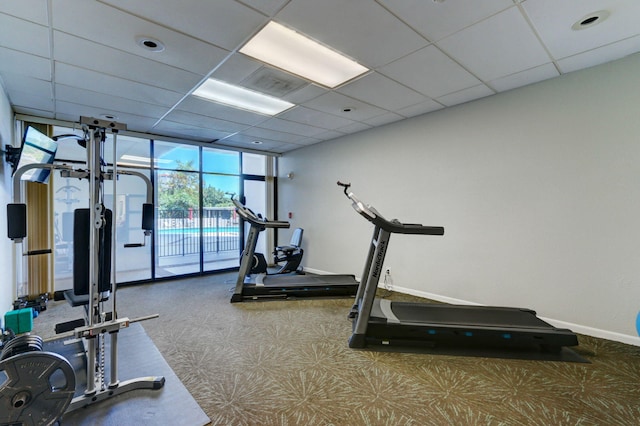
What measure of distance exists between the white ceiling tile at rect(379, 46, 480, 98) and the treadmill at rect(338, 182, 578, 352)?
58.3 inches

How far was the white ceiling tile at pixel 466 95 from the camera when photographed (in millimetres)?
3495

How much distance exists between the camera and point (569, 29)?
2348mm

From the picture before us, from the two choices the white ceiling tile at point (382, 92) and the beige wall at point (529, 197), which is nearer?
the beige wall at point (529, 197)

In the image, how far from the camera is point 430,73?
121 inches

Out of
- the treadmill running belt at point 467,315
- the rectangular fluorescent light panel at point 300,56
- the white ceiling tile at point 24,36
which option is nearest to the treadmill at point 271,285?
the treadmill running belt at point 467,315

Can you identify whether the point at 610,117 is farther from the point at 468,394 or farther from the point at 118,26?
the point at 118,26

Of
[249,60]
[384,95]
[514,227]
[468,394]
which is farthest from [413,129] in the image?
[468,394]

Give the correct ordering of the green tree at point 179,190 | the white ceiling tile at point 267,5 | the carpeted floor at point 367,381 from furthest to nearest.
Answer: the green tree at point 179,190 < the white ceiling tile at point 267,5 < the carpeted floor at point 367,381

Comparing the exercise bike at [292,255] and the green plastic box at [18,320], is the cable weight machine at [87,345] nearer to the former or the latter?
the green plastic box at [18,320]

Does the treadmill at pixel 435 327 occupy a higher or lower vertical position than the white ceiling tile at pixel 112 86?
lower

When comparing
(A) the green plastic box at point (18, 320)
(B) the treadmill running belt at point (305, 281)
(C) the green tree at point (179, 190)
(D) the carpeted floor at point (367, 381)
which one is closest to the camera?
(D) the carpeted floor at point (367, 381)

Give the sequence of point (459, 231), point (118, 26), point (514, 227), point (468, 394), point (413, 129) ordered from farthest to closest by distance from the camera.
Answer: point (413, 129), point (459, 231), point (514, 227), point (118, 26), point (468, 394)

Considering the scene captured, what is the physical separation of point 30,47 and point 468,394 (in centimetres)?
465

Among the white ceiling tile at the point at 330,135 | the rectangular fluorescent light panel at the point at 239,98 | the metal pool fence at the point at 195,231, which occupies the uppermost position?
the rectangular fluorescent light panel at the point at 239,98
